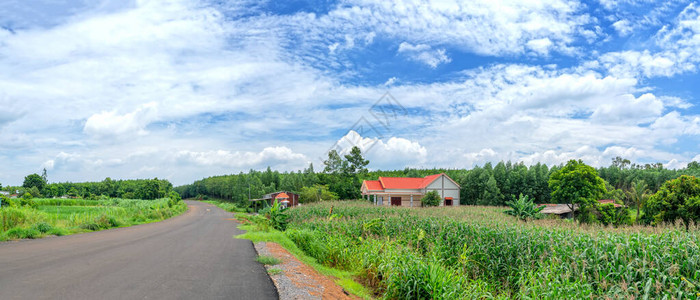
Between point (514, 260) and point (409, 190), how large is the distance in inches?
1397

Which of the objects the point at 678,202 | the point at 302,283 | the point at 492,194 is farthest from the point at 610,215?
the point at 302,283

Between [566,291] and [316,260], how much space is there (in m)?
7.82

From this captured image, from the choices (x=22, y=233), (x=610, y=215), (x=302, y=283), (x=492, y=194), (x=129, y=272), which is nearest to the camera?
(x=302, y=283)

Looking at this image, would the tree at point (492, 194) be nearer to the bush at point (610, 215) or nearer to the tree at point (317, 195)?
the bush at point (610, 215)

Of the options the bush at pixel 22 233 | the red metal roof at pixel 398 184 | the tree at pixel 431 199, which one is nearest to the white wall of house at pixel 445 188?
the red metal roof at pixel 398 184

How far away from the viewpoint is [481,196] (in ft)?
170

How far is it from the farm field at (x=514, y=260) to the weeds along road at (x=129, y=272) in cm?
283

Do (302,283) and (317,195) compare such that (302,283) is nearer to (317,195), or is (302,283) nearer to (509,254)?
(509,254)

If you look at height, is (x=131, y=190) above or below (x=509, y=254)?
above

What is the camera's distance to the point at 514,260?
36.3 ft

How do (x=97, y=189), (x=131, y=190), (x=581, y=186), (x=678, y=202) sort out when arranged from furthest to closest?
1. (x=97, y=189)
2. (x=131, y=190)
3. (x=581, y=186)
4. (x=678, y=202)

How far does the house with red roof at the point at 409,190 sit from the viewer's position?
4456 centimetres

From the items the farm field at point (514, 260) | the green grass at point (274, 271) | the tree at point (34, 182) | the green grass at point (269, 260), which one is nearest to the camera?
the farm field at point (514, 260)

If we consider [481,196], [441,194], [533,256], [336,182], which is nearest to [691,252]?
[533,256]
